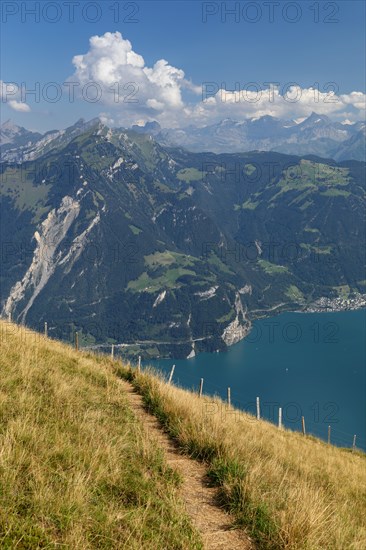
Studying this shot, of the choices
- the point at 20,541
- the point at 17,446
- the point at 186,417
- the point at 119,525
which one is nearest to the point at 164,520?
the point at 119,525

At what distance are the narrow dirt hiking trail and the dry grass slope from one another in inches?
15.7

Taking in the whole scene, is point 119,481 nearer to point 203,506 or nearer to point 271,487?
point 203,506

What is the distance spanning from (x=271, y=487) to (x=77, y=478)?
4475mm

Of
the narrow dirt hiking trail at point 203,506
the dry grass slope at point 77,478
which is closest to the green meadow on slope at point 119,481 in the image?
the dry grass slope at point 77,478

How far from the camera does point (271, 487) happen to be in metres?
9.14

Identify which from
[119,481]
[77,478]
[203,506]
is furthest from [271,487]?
[77,478]

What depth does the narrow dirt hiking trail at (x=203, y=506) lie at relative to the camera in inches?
283

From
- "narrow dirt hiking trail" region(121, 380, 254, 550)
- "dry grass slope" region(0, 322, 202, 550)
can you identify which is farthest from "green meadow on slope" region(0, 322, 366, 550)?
"narrow dirt hiking trail" region(121, 380, 254, 550)

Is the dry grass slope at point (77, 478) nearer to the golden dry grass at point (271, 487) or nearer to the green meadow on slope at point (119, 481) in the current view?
the green meadow on slope at point (119, 481)

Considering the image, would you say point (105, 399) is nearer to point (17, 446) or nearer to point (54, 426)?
point (54, 426)

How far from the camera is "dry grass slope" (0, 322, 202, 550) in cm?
604

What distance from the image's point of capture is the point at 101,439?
30.0 ft

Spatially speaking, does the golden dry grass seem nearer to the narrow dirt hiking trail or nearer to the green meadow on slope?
the green meadow on slope

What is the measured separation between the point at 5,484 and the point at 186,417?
23.3ft
